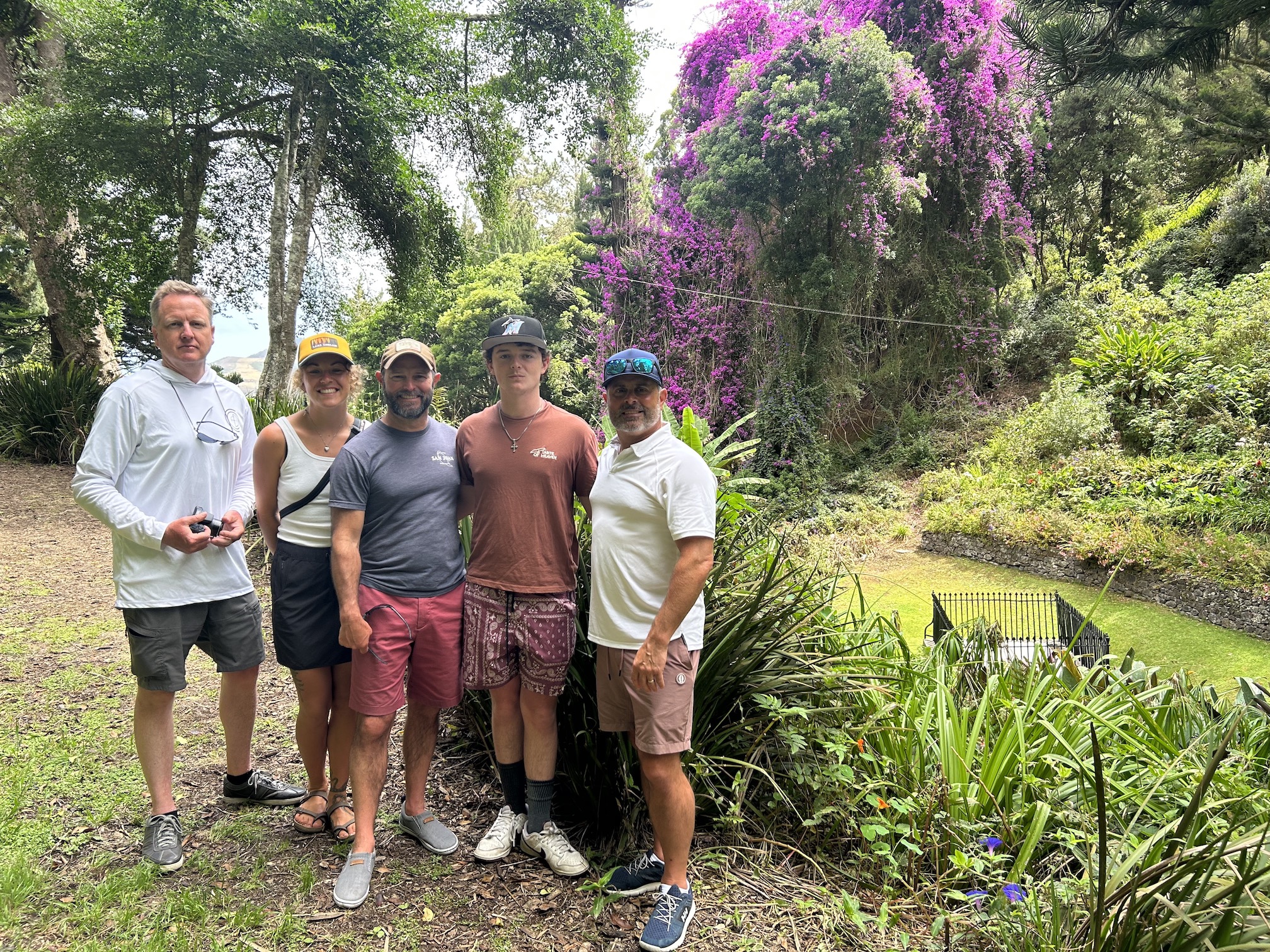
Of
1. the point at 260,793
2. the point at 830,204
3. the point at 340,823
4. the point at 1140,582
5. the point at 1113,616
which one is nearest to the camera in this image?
the point at 340,823

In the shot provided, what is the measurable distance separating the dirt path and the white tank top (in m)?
1.08

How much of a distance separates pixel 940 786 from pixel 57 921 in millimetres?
2760

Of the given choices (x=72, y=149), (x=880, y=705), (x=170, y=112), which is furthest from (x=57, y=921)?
(x=170, y=112)

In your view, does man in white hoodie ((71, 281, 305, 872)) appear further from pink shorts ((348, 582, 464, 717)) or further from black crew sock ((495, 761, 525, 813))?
black crew sock ((495, 761, 525, 813))

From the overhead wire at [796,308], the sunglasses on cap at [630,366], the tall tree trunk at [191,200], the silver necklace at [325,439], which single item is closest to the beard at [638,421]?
the sunglasses on cap at [630,366]

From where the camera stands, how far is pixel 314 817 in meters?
2.67

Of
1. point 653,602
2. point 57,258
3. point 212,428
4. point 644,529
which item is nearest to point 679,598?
point 653,602

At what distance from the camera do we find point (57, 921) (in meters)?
2.16

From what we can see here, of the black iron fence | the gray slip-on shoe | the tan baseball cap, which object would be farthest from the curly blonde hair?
the black iron fence

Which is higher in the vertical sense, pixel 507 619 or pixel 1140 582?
pixel 507 619

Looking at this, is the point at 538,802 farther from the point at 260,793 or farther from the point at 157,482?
the point at 157,482

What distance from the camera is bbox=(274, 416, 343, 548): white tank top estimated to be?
2508 mm

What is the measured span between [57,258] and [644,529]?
12449 millimetres

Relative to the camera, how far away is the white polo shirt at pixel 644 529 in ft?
7.00
